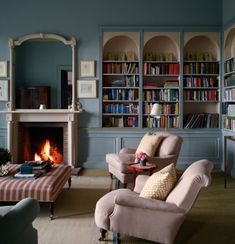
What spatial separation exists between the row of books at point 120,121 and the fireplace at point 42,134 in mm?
698

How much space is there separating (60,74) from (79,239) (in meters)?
4.76

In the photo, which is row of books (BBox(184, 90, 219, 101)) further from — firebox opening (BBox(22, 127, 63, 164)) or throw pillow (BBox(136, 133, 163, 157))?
firebox opening (BBox(22, 127, 63, 164))

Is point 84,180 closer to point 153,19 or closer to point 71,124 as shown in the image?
point 71,124

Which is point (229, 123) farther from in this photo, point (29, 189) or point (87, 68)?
point (29, 189)

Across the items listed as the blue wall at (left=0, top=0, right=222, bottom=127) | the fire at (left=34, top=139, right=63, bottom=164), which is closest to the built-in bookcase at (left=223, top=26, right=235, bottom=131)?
the blue wall at (left=0, top=0, right=222, bottom=127)

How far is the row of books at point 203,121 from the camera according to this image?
689 centimetres

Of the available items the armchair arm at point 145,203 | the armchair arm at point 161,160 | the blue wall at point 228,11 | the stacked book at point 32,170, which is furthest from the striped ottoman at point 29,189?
the blue wall at point 228,11

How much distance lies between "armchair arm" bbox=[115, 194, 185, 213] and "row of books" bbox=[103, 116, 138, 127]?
396cm

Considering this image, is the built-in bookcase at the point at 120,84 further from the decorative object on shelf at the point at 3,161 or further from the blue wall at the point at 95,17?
the decorative object on shelf at the point at 3,161

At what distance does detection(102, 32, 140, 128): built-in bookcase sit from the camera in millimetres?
6914

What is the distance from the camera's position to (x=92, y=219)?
3.96 metres

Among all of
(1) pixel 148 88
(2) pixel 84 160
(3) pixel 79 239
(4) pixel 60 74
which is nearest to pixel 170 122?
(1) pixel 148 88

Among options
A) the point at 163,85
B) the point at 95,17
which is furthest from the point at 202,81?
the point at 95,17

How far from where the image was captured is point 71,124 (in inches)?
266
